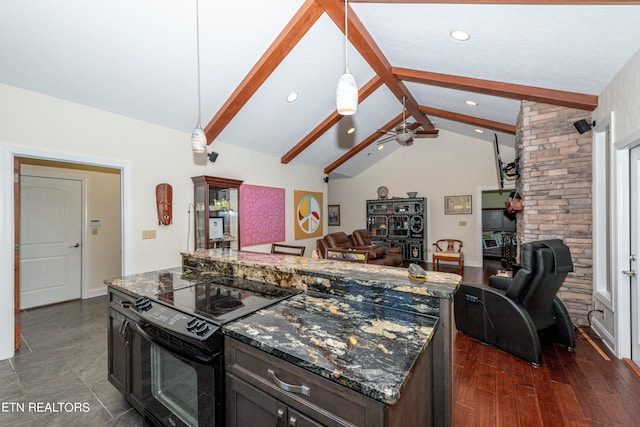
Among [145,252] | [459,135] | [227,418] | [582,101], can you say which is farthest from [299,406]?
[459,135]

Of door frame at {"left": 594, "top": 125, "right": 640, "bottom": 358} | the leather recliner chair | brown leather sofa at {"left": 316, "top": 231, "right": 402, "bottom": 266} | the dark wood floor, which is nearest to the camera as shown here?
the dark wood floor

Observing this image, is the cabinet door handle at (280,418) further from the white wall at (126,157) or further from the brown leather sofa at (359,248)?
the brown leather sofa at (359,248)

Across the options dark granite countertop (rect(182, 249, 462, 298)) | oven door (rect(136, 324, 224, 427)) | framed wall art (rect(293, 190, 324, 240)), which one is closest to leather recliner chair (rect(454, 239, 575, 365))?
dark granite countertop (rect(182, 249, 462, 298))

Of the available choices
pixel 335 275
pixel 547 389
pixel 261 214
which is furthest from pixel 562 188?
pixel 261 214

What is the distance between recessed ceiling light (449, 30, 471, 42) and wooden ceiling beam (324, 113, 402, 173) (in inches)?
137

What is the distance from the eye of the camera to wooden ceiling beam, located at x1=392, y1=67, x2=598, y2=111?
3.00 metres

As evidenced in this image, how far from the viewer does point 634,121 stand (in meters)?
2.23

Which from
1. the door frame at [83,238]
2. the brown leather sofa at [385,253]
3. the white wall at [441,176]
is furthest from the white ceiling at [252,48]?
the brown leather sofa at [385,253]

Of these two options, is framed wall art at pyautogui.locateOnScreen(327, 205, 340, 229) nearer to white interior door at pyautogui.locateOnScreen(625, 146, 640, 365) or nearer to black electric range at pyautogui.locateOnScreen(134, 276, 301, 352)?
white interior door at pyautogui.locateOnScreen(625, 146, 640, 365)

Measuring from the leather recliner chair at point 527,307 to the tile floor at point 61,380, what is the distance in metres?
2.96

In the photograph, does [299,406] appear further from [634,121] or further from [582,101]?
[582,101]

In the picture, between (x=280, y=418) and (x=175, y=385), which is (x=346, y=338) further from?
(x=175, y=385)

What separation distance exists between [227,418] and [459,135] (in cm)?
758

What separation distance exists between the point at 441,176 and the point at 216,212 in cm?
A: 580
